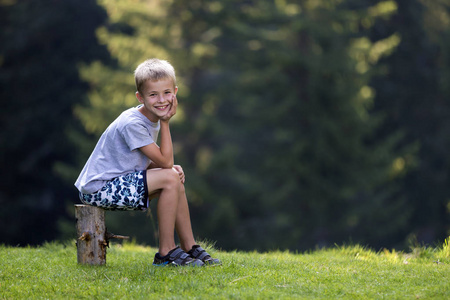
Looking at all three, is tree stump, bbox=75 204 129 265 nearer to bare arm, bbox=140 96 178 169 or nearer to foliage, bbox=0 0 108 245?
bare arm, bbox=140 96 178 169

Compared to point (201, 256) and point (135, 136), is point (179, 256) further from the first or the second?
point (135, 136)

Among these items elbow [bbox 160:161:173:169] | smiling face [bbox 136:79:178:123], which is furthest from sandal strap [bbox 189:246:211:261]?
smiling face [bbox 136:79:178:123]

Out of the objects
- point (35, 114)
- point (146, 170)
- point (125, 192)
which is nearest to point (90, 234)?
point (125, 192)

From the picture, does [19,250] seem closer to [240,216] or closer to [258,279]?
[258,279]

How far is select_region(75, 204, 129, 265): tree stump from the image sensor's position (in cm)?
415

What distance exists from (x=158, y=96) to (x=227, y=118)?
742 inches

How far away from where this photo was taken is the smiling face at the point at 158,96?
4.11 meters

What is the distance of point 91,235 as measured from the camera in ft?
13.7

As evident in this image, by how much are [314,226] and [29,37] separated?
42.6 feet

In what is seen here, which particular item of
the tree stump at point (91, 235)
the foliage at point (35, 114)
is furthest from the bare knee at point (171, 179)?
the foliage at point (35, 114)

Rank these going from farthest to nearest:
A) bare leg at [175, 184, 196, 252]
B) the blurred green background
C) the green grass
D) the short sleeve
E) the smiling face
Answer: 1. the blurred green background
2. bare leg at [175, 184, 196, 252]
3. the smiling face
4. the short sleeve
5. the green grass

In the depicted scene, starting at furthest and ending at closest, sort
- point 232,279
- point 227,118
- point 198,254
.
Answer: point 227,118, point 198,254, point 232,279

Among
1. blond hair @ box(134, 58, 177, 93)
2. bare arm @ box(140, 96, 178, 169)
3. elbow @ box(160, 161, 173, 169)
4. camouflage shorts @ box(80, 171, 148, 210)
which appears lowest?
camouflage shorts @ box(80, 171, 148, 210)

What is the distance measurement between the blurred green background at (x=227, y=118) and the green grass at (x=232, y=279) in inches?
511
